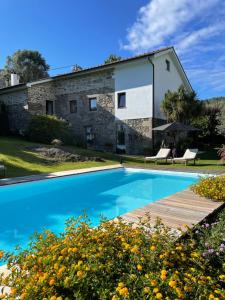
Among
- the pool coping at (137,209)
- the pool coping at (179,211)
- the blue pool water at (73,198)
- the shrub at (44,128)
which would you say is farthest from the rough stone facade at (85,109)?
the pool coping at (179,211)

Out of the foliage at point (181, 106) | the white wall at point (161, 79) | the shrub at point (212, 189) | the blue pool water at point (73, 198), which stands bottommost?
the blue pool water at point (73, 198)

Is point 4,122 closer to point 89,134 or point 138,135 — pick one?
point 89,134

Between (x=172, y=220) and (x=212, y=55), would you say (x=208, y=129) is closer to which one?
(x=212, y=55)

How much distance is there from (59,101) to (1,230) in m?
19.1

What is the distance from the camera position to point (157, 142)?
59.6 feet

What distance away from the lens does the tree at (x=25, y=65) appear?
127 ft

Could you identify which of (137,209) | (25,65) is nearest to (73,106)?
(137,209)

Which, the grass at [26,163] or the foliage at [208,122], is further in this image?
the foliage at [208,122]

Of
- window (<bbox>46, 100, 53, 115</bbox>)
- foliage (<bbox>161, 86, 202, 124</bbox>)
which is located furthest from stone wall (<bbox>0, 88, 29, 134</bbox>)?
foliage (<bbox>161, 86, 202, 124</bbox>)

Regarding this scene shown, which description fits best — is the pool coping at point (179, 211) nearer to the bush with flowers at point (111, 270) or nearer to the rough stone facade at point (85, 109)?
the bush with flowers at point (111, 270)

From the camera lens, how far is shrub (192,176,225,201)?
4765mm

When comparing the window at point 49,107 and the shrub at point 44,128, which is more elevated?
the window at point 49,107

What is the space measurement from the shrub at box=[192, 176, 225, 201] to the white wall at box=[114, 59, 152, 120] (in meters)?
12.9

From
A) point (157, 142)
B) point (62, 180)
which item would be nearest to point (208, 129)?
point (157, 142)
